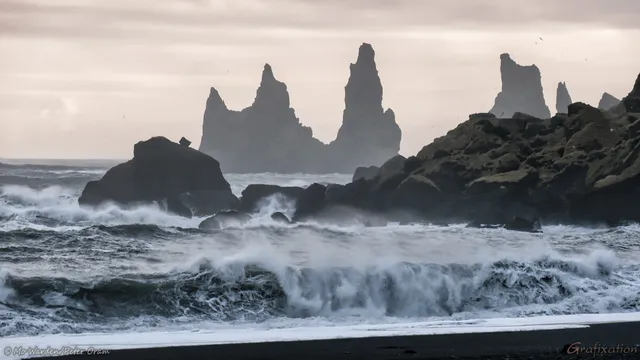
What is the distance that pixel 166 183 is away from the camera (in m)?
64.5

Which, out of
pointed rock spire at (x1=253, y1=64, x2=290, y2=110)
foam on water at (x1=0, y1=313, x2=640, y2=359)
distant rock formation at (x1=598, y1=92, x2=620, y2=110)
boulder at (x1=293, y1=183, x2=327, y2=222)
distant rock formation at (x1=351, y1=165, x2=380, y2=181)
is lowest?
foam on water at (x1=0, y1=313, x2=640, y2=359)

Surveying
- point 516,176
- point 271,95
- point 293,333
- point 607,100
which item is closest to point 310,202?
point 516,176

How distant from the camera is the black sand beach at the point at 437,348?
1764 centimetres

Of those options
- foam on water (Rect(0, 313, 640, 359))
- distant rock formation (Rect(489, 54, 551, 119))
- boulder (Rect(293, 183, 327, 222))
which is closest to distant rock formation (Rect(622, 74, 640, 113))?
boulder (Rect(293, 183, 327, 222))

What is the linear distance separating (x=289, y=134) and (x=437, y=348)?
144085 mm

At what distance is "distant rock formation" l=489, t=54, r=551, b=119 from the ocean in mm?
124713

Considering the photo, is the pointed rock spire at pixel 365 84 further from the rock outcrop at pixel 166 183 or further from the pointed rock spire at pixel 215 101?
the rock outcrop at pixel 166 183

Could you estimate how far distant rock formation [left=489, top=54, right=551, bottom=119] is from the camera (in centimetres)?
15800

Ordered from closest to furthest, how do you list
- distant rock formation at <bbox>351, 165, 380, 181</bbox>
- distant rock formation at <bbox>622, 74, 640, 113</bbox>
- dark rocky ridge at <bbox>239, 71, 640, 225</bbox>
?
1. dark rocky ridge at <bbox>239, 71, 640, 225</bbox>
2. distant rock formation at <bbox>622, 74, 640, 113</bbox>
3. distant rock formation at <bbox>351, 165, 380, 181</bbox>

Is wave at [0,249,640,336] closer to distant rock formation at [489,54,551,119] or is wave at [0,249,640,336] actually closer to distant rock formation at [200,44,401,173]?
distant rock formation at [200,44,401,173]

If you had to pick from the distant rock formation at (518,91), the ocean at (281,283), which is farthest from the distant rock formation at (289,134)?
the ocean at (281,283)

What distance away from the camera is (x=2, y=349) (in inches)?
714

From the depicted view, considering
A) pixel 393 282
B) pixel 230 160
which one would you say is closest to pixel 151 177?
pixel 393 282

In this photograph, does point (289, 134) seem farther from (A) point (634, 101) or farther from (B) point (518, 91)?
(A) point (634, 101)
